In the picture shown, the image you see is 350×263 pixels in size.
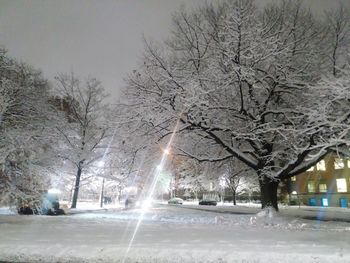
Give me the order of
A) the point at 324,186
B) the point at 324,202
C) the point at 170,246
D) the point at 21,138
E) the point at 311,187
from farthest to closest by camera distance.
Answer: the point at 311,187
the point at 324,186
the point at 324,202
the point at 21,138
the point at 170,246

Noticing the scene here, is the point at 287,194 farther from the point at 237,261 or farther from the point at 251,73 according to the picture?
the point at 237,261

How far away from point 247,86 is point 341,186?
40189mm

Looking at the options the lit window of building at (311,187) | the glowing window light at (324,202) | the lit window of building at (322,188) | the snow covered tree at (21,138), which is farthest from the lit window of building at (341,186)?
the snow covered tree at (21,138)

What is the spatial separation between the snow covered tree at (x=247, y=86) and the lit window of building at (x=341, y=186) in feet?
117

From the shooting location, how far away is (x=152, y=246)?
462 inches

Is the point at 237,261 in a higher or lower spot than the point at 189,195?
lower

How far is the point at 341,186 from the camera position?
182 feet

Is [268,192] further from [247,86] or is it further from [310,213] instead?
[310,213]

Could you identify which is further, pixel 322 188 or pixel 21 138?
pixel 322 188

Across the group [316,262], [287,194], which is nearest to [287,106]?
[316,262]

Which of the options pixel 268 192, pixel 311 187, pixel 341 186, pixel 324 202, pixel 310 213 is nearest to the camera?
pixel 268 192

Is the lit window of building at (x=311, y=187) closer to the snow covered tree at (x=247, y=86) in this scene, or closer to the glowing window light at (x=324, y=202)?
the glowing window light at (x=324, y=202)

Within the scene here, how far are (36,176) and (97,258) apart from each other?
415 inches

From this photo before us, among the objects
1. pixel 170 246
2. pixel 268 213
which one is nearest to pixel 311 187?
pixel 268 213
